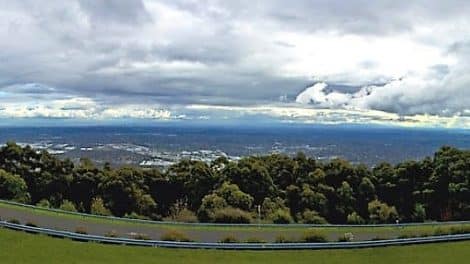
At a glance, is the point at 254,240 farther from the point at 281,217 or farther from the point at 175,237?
the point at 281,217

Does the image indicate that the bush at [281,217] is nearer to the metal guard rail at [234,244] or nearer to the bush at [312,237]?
the bush at [312,237]

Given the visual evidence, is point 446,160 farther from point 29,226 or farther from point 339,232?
point 29,226

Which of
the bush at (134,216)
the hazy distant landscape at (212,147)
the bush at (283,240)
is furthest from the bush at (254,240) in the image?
the hazy distant landscape at (212,147)

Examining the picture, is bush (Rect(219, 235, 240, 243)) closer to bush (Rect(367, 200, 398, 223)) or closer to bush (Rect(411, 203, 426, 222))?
bush (Rect(367, 200, 398, 223))

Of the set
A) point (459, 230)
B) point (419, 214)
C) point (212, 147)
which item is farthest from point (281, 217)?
point (212, 147)

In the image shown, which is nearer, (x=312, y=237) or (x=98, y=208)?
(x=312, y=237)
